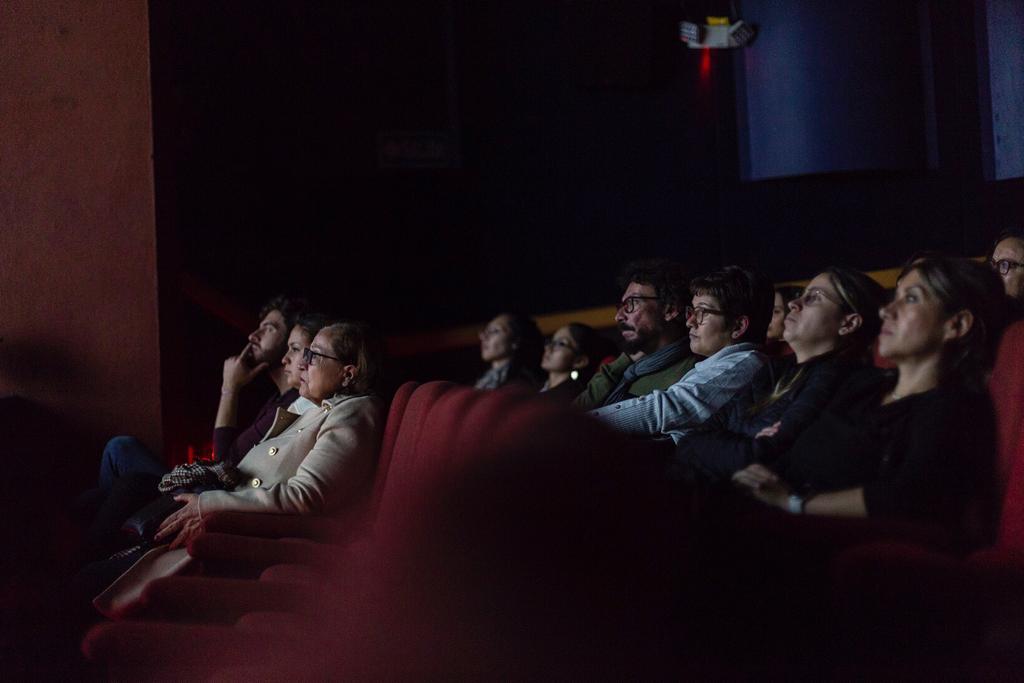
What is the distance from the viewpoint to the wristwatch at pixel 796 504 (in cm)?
182

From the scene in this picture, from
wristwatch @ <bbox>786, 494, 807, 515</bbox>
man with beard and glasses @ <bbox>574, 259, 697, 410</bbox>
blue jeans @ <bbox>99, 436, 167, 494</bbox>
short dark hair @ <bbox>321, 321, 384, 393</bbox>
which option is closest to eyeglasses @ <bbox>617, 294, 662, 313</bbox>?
man with beard and glasses @ <bbox>574, 259, 697, 410</bbox>

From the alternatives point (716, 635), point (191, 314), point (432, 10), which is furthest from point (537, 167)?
point (716, 635)

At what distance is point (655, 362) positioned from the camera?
286 cm

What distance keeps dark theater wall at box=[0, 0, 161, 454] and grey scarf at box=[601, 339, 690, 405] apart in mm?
1691

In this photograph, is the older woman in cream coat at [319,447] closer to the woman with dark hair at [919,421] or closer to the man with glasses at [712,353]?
the man with glasses at [712,353]

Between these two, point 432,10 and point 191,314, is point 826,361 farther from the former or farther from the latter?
point 432,10

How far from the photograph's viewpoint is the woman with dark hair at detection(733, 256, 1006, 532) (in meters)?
1.67

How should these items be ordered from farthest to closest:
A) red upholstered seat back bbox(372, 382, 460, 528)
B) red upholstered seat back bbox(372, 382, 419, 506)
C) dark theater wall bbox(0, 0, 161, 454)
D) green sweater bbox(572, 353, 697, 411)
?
dark theater wall bbox(0, 0, 161, 454), green sweater bbox(572, 353, 697, 411), red upholstered seat back bbox(372, 382, 419, 506), red upholstered seat back bbox(372, 382, 460, 528)

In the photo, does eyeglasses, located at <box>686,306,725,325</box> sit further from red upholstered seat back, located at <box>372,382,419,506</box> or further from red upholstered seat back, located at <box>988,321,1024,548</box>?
red upholstered seat back, located at <box>988,321,1024,548</box>

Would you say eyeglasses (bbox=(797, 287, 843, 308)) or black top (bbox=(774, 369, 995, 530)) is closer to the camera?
black top (bbox=(774, 369, 995, 530))

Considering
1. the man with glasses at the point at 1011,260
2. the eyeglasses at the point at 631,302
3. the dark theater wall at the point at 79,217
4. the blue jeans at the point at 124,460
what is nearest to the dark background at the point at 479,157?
the dark theater wall at the point at 79,217

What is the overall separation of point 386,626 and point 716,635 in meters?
0.63

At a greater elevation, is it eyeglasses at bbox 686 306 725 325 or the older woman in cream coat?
eyeglasses at bbox 686 306 725 325

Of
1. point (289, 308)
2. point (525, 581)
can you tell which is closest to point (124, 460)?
point (289, 308)
